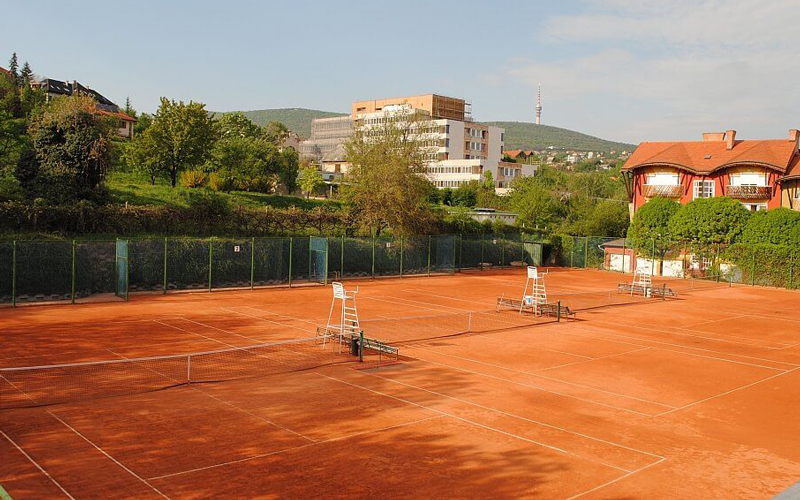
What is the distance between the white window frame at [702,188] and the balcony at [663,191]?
4.02 feet

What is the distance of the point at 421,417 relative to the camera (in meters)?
12.4

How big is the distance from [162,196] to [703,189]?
46789mm

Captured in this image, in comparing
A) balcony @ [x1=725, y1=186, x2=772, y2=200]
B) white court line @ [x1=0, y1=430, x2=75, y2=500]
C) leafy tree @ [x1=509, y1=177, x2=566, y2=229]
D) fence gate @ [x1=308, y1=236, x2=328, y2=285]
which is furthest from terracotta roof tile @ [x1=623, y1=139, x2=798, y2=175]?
white court line @ [x1=0, y1=430, x2=75, y2=500]

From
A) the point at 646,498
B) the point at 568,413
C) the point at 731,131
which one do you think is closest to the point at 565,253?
the point at 731,131

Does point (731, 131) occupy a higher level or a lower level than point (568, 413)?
higher

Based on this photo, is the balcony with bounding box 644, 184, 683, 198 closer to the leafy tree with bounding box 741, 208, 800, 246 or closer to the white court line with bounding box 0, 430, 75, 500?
the leafy tree with bounding box 741, 208, 800, 246

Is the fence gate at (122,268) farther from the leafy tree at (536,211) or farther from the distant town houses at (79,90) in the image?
the distant town houses at (79,90)

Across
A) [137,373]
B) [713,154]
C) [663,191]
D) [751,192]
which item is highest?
[713,154]

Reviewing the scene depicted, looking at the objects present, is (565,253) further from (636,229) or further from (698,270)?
(698,270)

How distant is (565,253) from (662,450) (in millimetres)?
47679

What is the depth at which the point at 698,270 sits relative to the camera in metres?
50.2

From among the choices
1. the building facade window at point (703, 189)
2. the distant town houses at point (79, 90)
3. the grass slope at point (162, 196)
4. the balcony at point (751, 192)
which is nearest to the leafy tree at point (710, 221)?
the balcony at point (751, 192)

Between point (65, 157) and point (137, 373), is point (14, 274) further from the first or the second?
point (65, 157)

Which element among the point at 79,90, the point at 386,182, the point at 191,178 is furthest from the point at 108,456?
the point at 79,90
